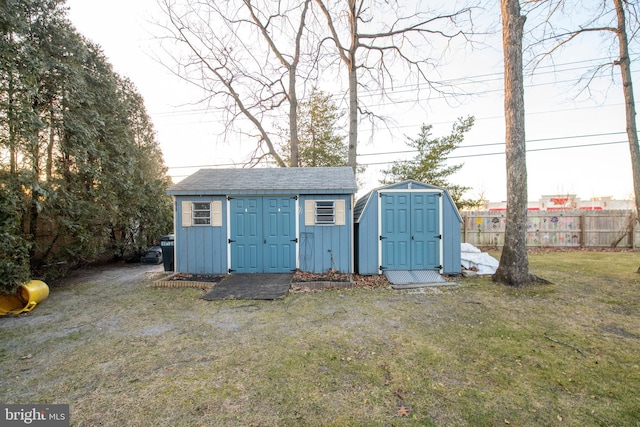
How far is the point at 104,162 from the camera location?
771 cm

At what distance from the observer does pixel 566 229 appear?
1198cm

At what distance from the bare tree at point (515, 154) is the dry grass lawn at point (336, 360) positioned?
33.4 inches

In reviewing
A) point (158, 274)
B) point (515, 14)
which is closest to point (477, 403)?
point (515, 14)

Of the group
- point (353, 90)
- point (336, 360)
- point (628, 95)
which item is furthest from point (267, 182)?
point (628, 95)

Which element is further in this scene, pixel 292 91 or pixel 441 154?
pixel 292 91

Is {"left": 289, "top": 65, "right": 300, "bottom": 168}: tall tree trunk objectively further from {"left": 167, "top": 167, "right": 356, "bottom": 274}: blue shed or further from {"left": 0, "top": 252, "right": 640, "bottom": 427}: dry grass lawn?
{"left": 0, "top": 252, "right": 640, "bottom": 427}: dry grass lawn

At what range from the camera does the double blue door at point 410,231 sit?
710 centimetres

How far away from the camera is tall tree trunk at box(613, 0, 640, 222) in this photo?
727cm

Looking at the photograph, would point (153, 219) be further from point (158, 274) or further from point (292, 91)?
point (292, 91)

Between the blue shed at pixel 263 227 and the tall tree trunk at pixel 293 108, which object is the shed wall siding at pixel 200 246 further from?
the tall tree trunk at pixel 293 108

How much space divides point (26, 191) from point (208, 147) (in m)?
9.13

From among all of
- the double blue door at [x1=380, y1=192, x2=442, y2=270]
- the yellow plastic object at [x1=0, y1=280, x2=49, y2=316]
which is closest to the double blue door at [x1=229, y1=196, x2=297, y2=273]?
the double blue door at [x1=380, y1=192, x2=442, y2=270]
